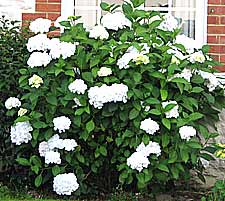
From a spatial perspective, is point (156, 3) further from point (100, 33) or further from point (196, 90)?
point (196, 90)

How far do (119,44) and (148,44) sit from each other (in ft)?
0.88

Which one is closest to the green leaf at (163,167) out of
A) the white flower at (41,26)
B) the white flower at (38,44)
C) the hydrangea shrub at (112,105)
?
the hydrangea shrub at (112,105)

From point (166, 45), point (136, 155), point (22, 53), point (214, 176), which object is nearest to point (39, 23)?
point (22, 53)

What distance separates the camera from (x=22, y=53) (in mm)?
6586

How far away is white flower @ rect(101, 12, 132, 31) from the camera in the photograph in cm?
625

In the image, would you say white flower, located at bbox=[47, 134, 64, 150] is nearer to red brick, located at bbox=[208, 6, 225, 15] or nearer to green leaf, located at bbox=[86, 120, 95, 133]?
green leaf, located at bbox=[86, 120, 95, 133]

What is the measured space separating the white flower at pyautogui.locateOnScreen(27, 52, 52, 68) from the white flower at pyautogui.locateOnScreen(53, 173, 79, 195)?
1.03m

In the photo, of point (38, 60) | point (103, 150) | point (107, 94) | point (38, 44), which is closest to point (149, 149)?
point (103, 150)

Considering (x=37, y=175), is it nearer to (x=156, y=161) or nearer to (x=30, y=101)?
(x=30, y=101)

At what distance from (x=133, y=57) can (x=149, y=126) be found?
25.1 inches

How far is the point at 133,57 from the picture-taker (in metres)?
5.90

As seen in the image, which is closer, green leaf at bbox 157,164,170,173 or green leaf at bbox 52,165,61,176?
green leaf at bbox 157,164,170,173

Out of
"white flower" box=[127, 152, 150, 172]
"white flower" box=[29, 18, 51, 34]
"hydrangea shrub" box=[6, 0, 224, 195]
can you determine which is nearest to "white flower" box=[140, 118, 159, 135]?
"hydrangea shrub" box=[6, 0, 224, 195]

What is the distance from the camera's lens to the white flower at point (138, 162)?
576 cm
